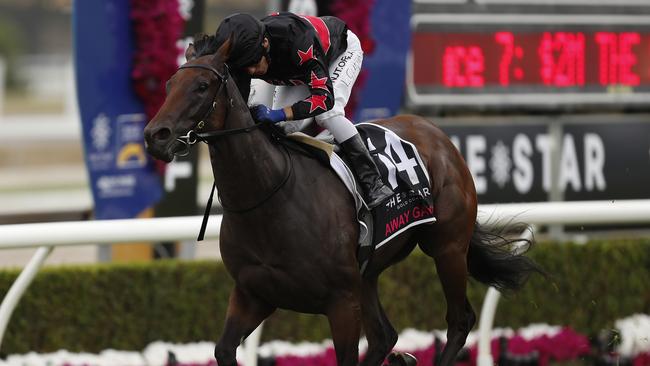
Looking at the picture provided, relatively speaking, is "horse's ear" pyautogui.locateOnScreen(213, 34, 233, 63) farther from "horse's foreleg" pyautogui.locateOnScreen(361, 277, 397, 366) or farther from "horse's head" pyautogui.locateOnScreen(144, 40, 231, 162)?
"horse's foreleg" pyautogui.locateOnScreen(361, 277, 397, 366)

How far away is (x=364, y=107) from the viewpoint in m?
5.97

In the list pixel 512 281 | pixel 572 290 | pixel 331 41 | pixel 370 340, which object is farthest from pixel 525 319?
pixel 331 41

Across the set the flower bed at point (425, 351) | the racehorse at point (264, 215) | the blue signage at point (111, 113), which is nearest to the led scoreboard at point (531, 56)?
the flower bed at point (425, 351)

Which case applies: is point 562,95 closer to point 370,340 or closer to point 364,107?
point 364,107

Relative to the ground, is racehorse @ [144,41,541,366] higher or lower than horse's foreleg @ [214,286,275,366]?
higher

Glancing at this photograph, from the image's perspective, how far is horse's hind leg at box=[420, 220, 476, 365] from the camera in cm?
406

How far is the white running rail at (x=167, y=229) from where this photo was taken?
3883mm

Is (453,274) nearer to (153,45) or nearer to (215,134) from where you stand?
(215,134)

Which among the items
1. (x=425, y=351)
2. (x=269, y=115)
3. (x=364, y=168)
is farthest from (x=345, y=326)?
(x=425, y=351)

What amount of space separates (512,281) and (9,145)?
42.8 ft

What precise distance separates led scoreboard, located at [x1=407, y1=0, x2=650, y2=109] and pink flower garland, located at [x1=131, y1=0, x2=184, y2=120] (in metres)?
1.35

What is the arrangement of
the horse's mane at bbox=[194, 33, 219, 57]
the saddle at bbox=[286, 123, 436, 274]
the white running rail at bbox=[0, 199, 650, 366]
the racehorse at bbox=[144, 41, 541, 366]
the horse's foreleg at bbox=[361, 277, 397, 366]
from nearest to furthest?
1. the racehorse at bbox=[144, 41, 541, 366]
2. the horse's mane at bbox=[194, 33, 219, 57]
3. the saddle at bbox=[286, 123, 436, 274]
4. the white running rail at bbox=[0, 199, 650, 366]
5. the horse's foreleg at bbox=[361, 277, 397, 366]

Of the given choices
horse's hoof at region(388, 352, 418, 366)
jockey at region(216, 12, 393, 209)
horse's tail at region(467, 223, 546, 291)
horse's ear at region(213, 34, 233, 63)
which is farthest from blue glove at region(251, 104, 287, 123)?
horse's tail at region(467, 223, 546, 291)

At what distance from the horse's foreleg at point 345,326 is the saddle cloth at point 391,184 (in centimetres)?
21
